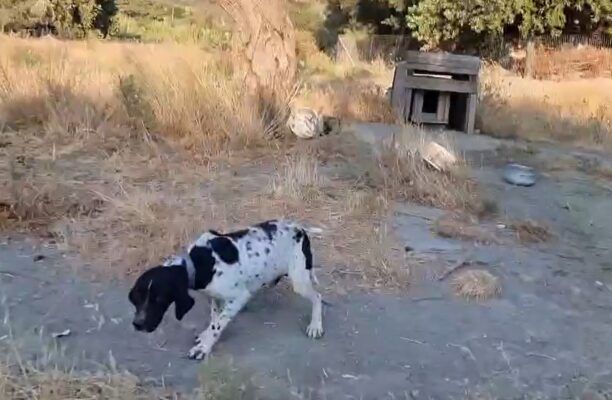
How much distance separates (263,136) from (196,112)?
0.73 m

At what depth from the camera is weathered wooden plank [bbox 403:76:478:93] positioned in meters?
10.4

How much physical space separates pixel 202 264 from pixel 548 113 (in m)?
9.26

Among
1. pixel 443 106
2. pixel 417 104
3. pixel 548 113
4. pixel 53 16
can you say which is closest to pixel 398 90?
pixel 417 104

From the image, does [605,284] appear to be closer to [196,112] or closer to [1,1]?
[196,112]

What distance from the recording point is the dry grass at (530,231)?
20.4 feet

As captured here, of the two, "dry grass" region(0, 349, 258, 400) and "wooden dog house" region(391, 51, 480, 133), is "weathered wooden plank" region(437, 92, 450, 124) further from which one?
"dry grass" region(0, 349, 258, 400)

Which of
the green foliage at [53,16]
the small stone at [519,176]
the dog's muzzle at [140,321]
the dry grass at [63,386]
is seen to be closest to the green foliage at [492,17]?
the green foliage at [53,16]

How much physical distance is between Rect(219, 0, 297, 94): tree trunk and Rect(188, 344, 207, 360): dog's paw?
19.5 feet

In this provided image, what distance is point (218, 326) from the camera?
4.16m

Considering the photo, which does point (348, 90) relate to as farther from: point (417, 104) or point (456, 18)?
point (456, 18)

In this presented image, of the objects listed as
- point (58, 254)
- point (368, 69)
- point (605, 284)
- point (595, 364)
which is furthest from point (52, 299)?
point (368, 69)

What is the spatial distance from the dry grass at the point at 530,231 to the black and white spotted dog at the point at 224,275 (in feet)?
7.37

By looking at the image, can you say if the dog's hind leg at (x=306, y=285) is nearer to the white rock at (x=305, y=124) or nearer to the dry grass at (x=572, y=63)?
the white rock at (x=305, y=124)

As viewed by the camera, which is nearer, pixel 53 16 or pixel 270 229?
pixel 270 229
